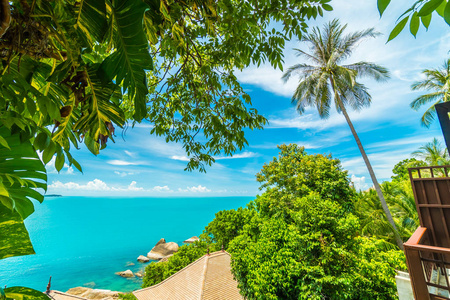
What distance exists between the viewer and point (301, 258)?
17.6 ft

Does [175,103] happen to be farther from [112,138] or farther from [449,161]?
[449,161]

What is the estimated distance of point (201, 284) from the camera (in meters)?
6.66


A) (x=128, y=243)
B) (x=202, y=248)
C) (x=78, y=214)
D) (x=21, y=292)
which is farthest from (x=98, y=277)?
(x=78, y=214)

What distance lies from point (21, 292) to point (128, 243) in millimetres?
47231

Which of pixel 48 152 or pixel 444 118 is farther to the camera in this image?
pixel 444 118

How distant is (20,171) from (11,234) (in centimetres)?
20

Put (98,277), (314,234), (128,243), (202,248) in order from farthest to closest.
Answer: (128,243), (98,277), (202,248), (314,234)

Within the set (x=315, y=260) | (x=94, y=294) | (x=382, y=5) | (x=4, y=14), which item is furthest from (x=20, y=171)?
(x=94, y=294)

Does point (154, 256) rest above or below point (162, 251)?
below

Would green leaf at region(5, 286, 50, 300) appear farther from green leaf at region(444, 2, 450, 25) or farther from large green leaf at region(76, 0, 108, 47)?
green leaf at region(444, 2, 450, 25)

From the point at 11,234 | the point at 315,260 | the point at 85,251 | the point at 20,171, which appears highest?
the point at 20,171

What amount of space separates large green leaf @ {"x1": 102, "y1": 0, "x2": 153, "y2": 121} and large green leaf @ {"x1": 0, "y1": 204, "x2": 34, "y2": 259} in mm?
487

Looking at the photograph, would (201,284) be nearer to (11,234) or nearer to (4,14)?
(11,234)

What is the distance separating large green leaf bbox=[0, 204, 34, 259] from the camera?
0.54 m
